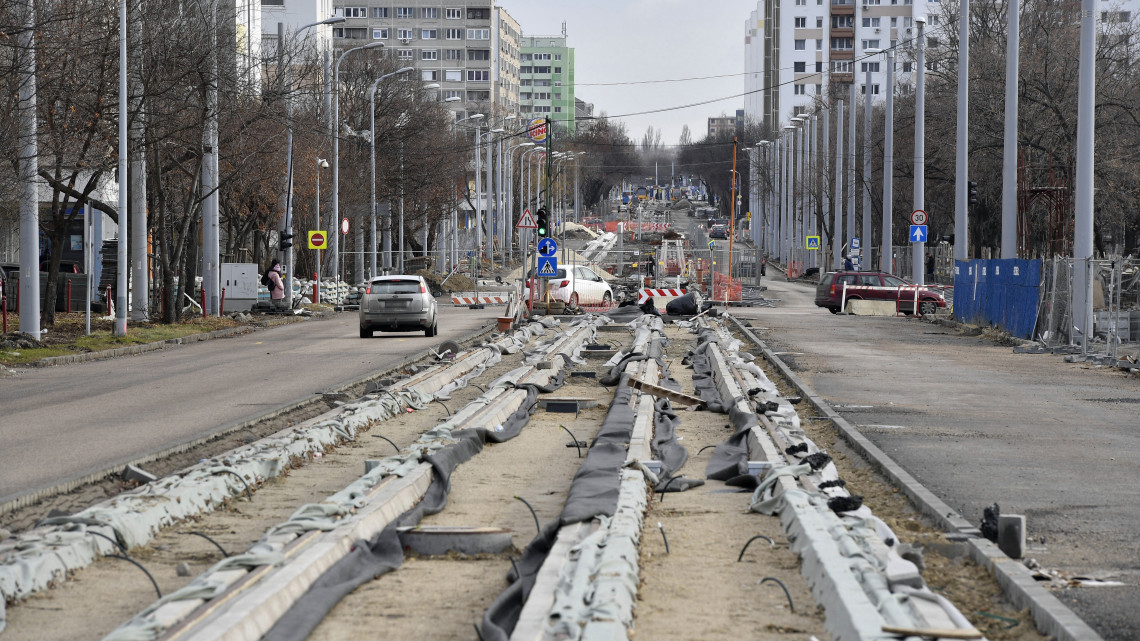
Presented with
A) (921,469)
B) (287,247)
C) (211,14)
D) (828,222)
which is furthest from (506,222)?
(921,469)

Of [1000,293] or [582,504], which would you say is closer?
[582,504]

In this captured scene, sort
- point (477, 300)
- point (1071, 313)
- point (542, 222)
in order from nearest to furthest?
point (1071, 313) < point (542, 222) < point (477, 300)

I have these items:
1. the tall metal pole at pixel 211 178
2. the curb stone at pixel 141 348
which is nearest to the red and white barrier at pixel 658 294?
the curb stone at pixel 141 348

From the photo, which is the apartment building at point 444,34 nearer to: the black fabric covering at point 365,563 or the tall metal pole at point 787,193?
the tall metal pole at point 787,193

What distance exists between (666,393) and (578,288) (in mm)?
31677

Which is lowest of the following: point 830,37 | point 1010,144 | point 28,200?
point 28,200

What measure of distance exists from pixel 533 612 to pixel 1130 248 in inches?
3082

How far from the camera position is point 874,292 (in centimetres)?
5069

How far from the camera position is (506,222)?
11725cm

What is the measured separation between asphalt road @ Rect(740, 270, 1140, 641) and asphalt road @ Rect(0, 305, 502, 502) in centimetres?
715

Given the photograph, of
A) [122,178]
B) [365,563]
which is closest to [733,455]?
[365,563]

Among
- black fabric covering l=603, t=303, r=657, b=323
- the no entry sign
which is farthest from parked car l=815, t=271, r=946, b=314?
the no entry sign

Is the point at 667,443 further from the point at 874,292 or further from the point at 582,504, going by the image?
the point at 874,292

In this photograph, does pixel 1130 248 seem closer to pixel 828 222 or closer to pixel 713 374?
pixel 828 222
